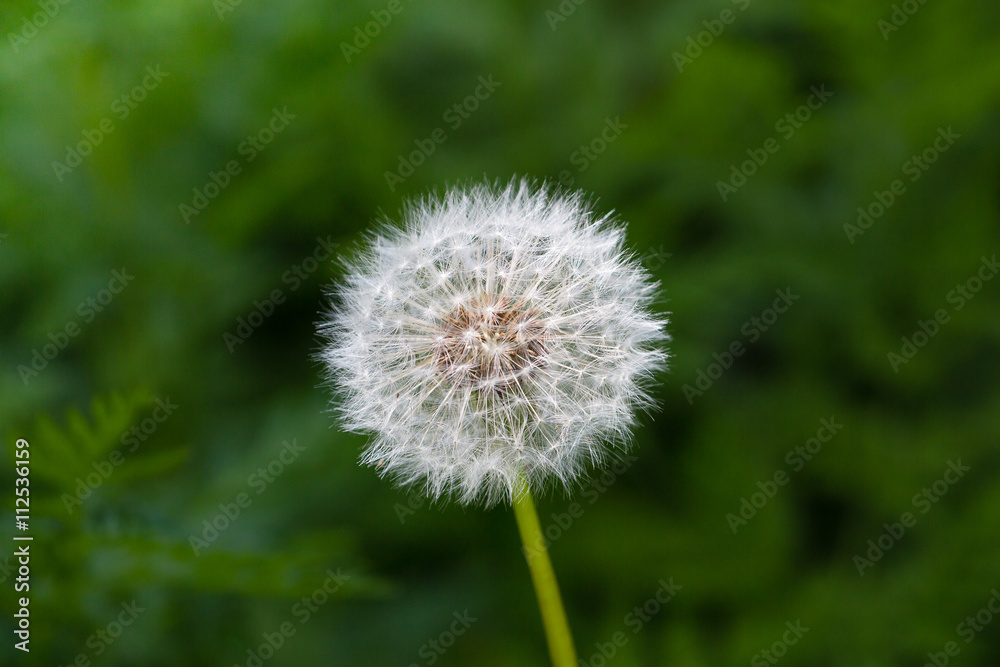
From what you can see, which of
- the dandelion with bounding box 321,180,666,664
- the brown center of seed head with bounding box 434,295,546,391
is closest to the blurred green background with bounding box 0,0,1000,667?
the dandelion with bounding box 321,180,666,664

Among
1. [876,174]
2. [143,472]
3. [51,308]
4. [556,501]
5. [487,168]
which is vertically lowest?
[51,308]

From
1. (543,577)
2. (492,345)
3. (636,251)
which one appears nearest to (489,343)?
(492,345)

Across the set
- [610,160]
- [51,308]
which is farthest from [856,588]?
[51,308]

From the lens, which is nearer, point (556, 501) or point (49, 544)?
point (49, 544)

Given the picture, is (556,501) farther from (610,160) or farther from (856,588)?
(610,160)

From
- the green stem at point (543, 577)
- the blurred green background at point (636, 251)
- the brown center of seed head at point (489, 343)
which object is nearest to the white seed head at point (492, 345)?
the brown center of seed head at point (489, 343)

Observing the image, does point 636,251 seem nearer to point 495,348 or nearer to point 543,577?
point 495,348

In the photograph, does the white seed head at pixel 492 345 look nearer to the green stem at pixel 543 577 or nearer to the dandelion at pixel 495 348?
the dandelion at pixel 495 348
